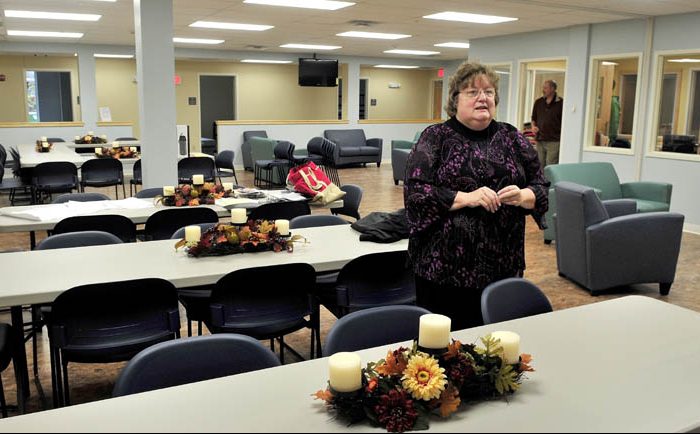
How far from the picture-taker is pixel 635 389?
5.71 feet

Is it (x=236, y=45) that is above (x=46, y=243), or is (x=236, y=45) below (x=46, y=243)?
above

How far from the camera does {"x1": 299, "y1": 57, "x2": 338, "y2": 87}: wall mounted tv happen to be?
1467cm

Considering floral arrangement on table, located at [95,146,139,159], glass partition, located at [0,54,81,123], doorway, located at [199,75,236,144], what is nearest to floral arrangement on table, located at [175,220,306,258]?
floral arrangement on table, located at [95,146,139,159]

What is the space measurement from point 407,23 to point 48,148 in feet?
18.5

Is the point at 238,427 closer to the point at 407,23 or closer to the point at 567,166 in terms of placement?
the point at 567,166

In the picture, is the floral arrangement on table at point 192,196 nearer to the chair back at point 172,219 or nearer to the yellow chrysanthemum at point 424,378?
the chair back at point 172,219

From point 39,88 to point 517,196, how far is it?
683 inches

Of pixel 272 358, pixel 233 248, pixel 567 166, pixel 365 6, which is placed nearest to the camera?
pixel 272 358

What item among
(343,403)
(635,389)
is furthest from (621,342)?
(343,403)

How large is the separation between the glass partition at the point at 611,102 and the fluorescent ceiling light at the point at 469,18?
153cm

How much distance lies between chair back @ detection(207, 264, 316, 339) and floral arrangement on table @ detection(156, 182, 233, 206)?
206 cm

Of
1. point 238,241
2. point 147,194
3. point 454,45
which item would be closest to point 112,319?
point 238,241

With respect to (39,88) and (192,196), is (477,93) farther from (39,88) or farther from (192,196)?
(39,88)

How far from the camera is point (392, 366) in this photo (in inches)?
65.5
